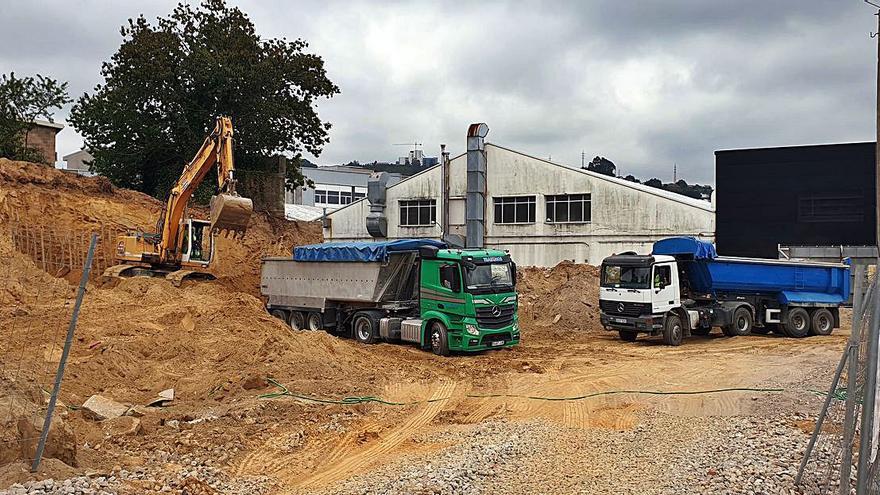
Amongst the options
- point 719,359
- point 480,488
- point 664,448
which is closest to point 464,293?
point 719,359

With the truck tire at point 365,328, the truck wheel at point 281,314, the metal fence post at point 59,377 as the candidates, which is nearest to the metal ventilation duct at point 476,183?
the truck wheel at point 281,314

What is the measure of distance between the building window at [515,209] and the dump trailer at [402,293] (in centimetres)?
2096

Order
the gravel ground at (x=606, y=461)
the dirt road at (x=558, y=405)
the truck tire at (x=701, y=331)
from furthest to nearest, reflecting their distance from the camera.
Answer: the truck tire at (x=701, y=331) → the dirt road at (x=558, y=405) → the gravel ground at (x=606, y=461)

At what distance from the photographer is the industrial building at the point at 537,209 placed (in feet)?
133

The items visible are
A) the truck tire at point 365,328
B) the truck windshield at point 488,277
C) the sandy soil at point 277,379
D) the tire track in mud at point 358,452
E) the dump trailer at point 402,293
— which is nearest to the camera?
the tire track in mud at point 358,452

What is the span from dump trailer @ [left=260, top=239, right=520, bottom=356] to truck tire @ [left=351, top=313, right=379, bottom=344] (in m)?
0.03

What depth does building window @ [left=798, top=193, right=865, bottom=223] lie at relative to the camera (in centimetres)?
3819

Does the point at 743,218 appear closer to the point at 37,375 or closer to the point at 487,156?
the point at 487,156

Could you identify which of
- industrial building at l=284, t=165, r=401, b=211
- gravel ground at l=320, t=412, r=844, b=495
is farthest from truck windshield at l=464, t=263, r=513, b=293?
industrial building at l=284, t=165, r=401, b=211

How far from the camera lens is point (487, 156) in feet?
148

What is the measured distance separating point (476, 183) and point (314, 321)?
21635 millimetres

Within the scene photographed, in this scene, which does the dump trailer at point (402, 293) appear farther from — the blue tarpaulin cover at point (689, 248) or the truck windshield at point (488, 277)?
the blue tarpaulin cover at point (689, 248)

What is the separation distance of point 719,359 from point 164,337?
44.5 feet

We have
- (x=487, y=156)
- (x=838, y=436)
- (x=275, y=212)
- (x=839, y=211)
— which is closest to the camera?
(x=838, y=436)
